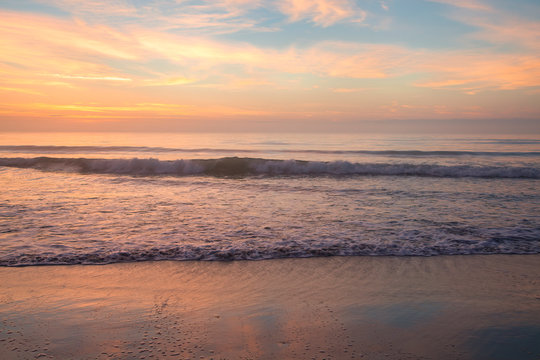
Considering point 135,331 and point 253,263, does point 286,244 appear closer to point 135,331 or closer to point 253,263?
point 253,263

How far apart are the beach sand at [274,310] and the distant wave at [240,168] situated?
1307 centimetres

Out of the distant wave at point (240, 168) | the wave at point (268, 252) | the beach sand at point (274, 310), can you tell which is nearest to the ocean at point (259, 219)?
the wave at point (268, 252)

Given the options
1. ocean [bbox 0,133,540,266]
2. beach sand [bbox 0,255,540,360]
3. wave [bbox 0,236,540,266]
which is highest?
ocean [bbox 0,133,540,266]

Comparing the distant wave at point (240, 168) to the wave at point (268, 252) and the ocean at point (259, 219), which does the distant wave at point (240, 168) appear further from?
the wave at point (268, 252)

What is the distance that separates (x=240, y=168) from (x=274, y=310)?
15.9m

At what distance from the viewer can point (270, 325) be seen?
327 cm

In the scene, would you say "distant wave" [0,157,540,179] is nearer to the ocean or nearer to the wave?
the ocean

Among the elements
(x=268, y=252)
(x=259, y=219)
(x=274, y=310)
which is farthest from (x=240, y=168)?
(x=274, y=310)

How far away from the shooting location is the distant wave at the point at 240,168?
17.6 meters

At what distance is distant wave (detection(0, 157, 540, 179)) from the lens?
17594 mm

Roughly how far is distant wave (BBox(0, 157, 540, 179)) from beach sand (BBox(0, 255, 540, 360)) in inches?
515

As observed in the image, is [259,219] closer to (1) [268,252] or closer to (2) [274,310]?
(1) [268,252]

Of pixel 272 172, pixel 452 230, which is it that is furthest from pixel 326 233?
pixel 272 172

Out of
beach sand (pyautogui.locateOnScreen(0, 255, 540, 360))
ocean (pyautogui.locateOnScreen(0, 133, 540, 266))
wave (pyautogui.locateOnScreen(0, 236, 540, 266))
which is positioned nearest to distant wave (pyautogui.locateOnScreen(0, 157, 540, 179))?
ocean (pyautogui.locateOnScreen(0, 133, 540, 266))
